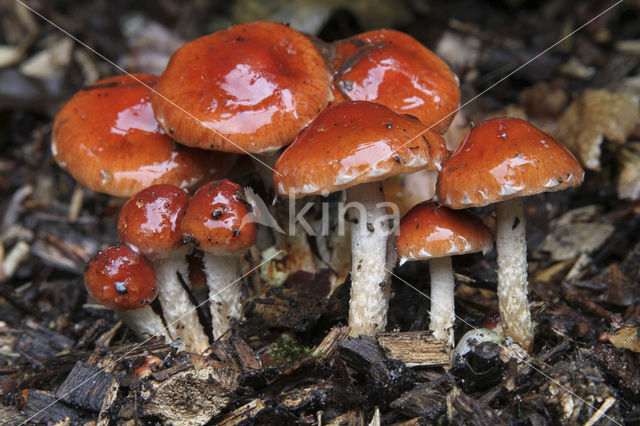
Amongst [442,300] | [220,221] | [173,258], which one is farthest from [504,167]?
[173,258]

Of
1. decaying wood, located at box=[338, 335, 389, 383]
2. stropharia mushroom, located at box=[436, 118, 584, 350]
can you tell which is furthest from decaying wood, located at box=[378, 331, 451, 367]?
stropharia mushroom, located at box=[436, 118, 584, 350]

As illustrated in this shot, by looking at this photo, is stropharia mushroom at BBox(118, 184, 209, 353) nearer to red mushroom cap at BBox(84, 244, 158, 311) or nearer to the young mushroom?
red mushroom cap at BBox(84, 244, 158, 311)

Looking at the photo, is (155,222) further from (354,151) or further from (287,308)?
(354,151)

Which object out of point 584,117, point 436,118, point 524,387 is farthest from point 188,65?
point 584,117

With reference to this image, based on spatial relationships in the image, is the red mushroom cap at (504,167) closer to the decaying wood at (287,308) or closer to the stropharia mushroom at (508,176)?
the stropharia mushroom at (508,176)

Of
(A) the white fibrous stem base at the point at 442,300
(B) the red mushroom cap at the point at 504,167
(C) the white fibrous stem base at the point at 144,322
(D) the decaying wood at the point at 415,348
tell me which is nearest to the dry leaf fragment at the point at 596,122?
(B) the red mushroom cap at the point at 504,167

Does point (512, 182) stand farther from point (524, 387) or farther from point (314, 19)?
point (314, 19)
